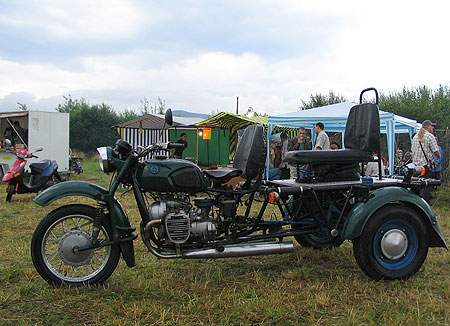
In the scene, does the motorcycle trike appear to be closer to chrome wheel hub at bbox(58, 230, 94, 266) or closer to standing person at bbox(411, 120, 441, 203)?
chrome wheel hub at bbox(58, 230, 94, 266)

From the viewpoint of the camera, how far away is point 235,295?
3264 mm

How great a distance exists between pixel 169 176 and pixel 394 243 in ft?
6.84

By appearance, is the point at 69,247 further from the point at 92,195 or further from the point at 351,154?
the point at 351,154

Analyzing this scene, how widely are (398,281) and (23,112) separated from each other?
12.8 meters

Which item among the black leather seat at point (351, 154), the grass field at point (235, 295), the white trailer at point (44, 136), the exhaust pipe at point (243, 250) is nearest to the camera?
the grass field at point (235, 295)

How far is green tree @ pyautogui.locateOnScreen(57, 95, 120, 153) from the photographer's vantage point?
3053cm

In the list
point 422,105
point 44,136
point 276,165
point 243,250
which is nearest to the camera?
point 243,250

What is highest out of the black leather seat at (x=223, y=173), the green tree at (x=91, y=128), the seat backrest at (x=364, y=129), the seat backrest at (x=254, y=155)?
the green tree at (x=91, y=128)

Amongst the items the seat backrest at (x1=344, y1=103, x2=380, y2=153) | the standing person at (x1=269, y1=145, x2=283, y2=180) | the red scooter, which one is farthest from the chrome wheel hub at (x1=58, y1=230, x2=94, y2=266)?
the standing person at (x1=269, y1=145, x2=283, y2=180)

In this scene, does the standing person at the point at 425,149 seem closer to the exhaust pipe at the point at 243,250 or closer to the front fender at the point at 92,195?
the exhaust pipe at the point at 243,250

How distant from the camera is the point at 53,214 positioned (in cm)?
330

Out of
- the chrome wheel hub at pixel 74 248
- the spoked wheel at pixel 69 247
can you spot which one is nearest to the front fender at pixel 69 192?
the spoked wheel at pixel 69 247

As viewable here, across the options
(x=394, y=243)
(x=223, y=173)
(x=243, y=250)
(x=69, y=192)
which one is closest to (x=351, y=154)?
(x=394, y=243)

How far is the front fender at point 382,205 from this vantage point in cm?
352
